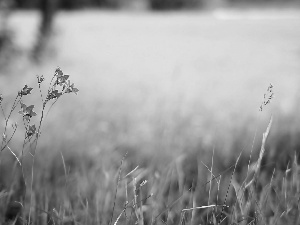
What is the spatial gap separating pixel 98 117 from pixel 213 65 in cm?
685

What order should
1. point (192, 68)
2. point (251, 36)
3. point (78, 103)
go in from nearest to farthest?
point (78, 103), point (192, 68), point (251, 36)

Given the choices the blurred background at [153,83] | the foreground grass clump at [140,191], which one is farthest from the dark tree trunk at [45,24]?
the foreground grass clump at [140,191]

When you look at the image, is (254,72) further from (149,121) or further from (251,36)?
(251,36)

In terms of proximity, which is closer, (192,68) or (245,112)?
(245,112)

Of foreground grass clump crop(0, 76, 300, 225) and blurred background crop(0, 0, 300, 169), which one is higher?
foreground grass clump crop(0, 76, 300, 225)

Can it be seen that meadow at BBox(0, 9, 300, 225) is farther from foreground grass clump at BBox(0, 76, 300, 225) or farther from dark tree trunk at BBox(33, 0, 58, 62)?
dark tree trunk at BBox(33, 0, 58, 62)

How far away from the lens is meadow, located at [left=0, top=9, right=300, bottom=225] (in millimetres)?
1706

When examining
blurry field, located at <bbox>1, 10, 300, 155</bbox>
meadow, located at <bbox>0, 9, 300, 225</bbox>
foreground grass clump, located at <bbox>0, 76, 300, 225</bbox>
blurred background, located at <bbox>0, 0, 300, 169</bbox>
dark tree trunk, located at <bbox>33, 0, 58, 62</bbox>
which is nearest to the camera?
foreground grass clump, located at <bbox>0, 76, 300, 225</bbox>

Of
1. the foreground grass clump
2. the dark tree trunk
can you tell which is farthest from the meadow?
the dark tree trunk

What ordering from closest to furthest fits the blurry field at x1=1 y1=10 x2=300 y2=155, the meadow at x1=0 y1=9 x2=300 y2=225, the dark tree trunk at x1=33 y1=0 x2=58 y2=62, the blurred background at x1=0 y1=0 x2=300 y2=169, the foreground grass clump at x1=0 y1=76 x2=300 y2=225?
the foreground grass clump at x1=0 y1=76 x2=300 y2=225 → the meadow at x1=0 y1=9 x2=300 y2=225 → the blurred background at x1=0 y1=0 x2=300 y2=169 → the blurry field at x1=1 y1=10 x2=300 y2=155 → the dark tree trunk at x1=33 y1=0 x2=58 y2=62

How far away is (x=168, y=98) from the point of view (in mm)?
→ 5980

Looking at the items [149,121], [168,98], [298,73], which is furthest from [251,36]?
[149,121]

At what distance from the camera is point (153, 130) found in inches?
169

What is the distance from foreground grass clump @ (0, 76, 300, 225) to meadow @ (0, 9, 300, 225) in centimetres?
1
